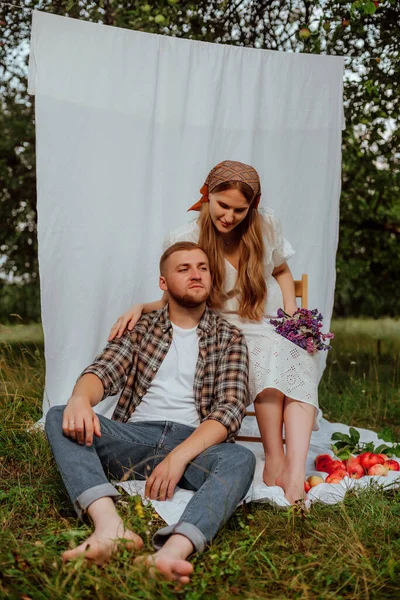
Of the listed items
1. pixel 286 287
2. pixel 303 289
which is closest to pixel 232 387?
pixel 286 287

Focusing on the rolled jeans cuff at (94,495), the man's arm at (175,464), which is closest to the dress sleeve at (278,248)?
the man's arm at (175,464)

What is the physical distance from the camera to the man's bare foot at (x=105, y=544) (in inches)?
74.2

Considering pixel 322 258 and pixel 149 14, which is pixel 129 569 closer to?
pixel 322 258

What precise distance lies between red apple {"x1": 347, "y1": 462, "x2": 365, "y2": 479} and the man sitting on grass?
715mm

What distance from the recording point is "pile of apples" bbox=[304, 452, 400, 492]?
2.86 meters

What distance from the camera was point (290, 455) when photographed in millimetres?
2691

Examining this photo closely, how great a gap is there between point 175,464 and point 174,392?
406 mm

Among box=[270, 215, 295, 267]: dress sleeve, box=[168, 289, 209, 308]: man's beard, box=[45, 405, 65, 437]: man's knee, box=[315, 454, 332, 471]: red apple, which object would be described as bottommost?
box=[315, 454, 332, 471]: red apple

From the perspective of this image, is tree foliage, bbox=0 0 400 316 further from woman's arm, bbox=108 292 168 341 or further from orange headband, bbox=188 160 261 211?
woman's arm, bbox=108 292 168 341

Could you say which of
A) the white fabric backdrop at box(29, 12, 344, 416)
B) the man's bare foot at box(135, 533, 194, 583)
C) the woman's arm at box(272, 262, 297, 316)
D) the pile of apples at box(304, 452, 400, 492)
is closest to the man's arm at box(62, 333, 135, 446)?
the man's bare foot at box(135, 533, 194, 583)

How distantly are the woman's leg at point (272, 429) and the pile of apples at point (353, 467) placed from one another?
0.48ft

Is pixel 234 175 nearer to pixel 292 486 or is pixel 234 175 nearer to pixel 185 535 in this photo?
pixel 292 486

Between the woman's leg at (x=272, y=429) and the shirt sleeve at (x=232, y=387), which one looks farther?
the woman's leg at (x=272, y=429)

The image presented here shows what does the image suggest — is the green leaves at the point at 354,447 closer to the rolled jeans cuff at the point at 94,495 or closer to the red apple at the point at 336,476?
the red apple at the point at 336,476
